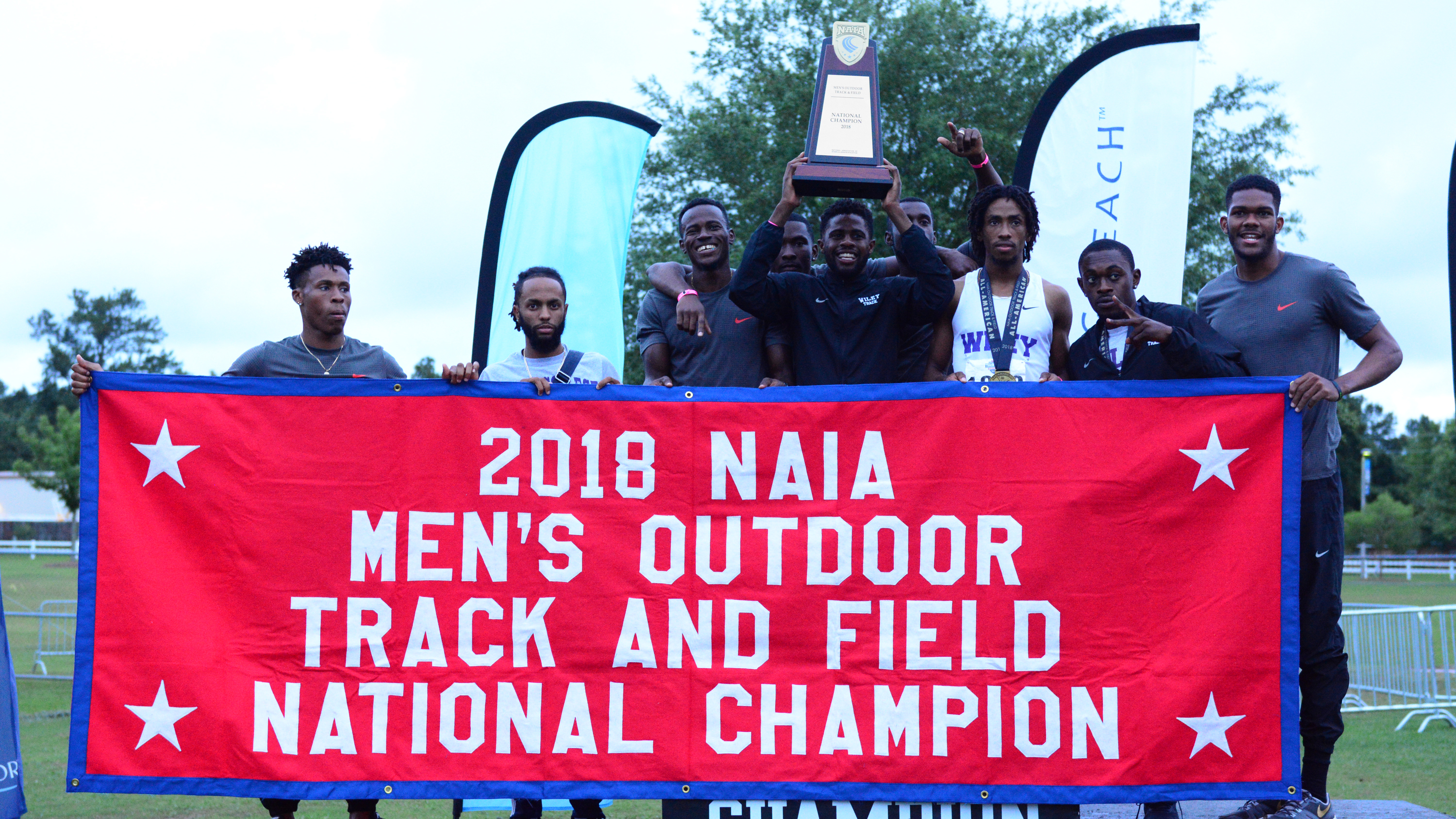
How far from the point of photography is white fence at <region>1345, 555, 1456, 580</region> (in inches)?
1551

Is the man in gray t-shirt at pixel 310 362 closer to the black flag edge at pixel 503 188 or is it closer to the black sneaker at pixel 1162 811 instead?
the black flag edge at pixel 503 188

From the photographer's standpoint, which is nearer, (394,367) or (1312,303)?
(1312,303)

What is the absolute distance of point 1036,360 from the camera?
4938 mm

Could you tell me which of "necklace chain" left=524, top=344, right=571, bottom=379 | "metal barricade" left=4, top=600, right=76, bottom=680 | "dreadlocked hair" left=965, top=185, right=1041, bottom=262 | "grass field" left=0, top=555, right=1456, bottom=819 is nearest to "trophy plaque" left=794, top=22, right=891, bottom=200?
"dreadlocked hair" left=965, top=185, right=1041, bottom=262

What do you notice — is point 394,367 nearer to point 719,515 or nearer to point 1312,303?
point 719,515

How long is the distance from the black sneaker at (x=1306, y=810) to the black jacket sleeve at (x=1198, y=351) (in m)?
1.63

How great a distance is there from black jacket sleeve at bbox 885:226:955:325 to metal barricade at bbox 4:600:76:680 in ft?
31.9

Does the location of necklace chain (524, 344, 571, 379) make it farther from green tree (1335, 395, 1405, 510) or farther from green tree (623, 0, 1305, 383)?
green tree (1335, 395, 1405, 510)

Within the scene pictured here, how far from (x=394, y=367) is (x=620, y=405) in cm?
114

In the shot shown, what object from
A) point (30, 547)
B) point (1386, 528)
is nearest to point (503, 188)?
point (30, 547)

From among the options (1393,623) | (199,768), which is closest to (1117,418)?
(199,768)

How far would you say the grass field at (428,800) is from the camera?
6.70 meters

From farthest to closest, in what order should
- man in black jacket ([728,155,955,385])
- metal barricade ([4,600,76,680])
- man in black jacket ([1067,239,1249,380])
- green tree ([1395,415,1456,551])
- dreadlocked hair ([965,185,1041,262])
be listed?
1. green tree ([1395,415,1456,551])
2. metal barricade ([4,600,76,680])
3. dreadlocked hair ([965,185,1041,262])
4. man in black jacket ([728,155,955,385])
5. man in black jacket ([1067,239,1249,380])

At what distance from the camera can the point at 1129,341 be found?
472cm
